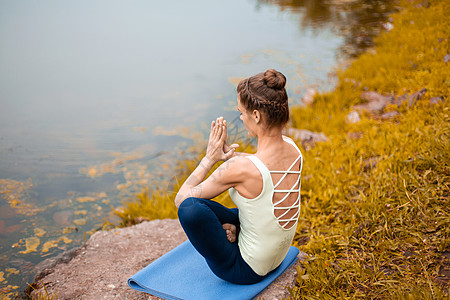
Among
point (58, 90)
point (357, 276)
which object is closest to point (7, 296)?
point (357, 276)

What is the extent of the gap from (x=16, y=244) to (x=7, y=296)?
89cm

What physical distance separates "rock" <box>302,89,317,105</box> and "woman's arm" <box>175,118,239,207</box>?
4.34m

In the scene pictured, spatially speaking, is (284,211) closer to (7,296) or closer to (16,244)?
(7,296)

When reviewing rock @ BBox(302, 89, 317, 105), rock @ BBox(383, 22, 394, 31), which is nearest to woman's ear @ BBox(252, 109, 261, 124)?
rock @ BBox(302, 89, 317, 105)

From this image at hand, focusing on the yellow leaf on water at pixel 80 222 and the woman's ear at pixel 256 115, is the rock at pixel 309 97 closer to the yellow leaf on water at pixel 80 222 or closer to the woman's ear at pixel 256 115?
the yellow leaf on water at pixel 80 222

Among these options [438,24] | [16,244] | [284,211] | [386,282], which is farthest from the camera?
[438,24]

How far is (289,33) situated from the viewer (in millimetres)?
9711

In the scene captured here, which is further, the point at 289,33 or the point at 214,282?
the point at 289,33

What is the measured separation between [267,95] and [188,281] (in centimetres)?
135

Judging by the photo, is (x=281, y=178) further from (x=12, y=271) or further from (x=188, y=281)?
(x=12, y=271)

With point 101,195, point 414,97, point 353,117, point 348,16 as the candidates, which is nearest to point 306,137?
point 353,117

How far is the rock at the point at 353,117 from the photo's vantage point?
5.29m

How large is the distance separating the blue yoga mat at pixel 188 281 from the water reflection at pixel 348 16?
6.76 metres

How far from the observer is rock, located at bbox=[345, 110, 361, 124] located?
5.29 meters
